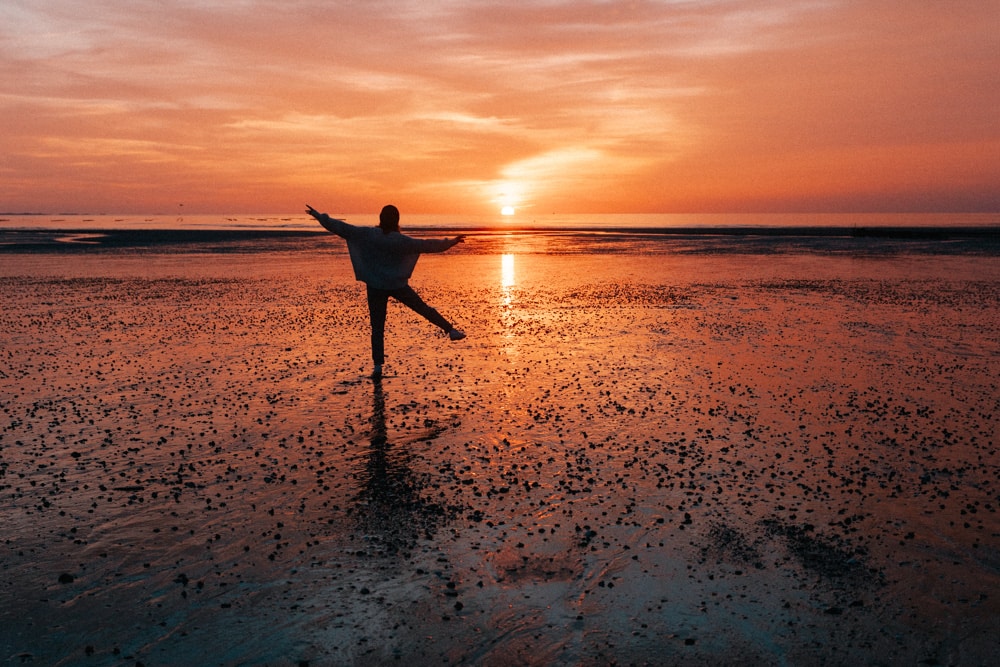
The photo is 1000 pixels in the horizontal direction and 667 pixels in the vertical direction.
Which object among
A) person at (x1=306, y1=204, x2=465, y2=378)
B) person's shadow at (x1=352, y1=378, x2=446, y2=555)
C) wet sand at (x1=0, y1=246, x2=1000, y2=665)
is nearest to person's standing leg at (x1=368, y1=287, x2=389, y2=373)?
person at (x1=306, y1=204, x2=465, y2=378)

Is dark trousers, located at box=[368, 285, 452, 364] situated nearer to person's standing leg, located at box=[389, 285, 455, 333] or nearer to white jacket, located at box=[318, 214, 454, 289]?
person's standing leg, located at box=[389, 285, 455, 333]

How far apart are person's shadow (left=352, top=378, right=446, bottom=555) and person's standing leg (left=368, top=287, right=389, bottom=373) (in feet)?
14.1

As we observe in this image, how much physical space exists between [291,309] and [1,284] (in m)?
17.6

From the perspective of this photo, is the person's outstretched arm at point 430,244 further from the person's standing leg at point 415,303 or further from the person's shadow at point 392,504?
the person's shadow at point 392,504

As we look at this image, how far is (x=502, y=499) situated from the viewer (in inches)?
326

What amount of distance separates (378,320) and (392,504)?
22.9ft

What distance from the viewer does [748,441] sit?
10.3 meters

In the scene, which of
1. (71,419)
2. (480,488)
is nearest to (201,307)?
(71,419)

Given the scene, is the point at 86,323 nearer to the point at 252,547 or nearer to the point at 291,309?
the point at 291,309

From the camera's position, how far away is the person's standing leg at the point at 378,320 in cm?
1449

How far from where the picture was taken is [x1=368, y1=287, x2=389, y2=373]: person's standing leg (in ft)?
47.5

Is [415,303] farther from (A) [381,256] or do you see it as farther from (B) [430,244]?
(B) [430,244]

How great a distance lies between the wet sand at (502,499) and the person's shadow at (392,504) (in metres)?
0.05

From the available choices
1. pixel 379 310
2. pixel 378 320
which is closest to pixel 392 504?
pixel 378 320
